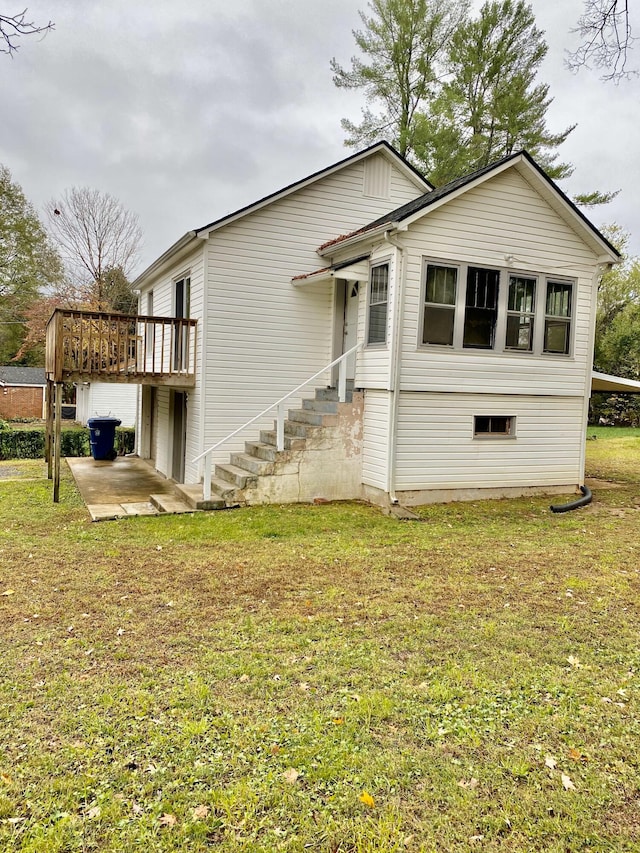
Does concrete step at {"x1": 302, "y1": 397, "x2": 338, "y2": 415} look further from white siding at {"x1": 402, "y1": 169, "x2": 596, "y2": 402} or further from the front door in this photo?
the front door

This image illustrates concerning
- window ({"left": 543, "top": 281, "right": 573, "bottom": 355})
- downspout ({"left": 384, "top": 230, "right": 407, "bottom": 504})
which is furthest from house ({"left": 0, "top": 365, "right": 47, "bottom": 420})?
window ({"left": 543, "top": 281, "right": 573, "bottom": 355})

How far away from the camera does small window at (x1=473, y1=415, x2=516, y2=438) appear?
10.3 m

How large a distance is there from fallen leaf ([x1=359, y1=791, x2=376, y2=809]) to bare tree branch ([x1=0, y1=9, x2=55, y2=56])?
5.30 m

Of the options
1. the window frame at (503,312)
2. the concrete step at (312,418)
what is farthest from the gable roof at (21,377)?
the window frame at (503,312)

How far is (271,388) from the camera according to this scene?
1102 centimetres

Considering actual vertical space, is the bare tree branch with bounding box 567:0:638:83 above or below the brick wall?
above

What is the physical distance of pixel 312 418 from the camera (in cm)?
1001

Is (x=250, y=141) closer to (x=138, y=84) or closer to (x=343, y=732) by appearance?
(x=138, y=84)

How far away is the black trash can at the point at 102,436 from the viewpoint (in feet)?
50.2

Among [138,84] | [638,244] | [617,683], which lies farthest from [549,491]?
[638,244]

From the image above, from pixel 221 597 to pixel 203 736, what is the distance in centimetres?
224

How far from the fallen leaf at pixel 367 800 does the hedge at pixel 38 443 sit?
16293 millimetres

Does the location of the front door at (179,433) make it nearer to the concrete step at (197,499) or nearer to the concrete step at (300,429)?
the concrete step at (197,499)

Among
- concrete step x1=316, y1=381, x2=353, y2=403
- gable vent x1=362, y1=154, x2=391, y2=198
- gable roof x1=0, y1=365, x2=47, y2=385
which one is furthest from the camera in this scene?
gable roof x1=0, y1=365, x2=47, y2=385
